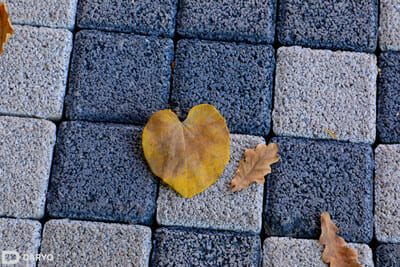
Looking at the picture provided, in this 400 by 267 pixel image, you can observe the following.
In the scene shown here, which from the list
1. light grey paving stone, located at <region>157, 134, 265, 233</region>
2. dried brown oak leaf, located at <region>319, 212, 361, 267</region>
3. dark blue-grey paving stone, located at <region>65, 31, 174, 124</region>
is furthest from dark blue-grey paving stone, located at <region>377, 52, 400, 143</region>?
dark blue-grey paving stone, located at <region>65, 31, 174, 124</region>

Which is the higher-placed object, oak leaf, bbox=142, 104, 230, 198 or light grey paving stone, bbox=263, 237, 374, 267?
oak leaf, bbox=142, 104, 230, 198

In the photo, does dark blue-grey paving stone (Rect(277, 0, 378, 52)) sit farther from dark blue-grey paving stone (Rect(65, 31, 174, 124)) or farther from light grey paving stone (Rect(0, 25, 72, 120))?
light grey paving stone (Rect(0, 25, 72, 120))

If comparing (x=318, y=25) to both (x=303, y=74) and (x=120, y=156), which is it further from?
(x=120, y=156)

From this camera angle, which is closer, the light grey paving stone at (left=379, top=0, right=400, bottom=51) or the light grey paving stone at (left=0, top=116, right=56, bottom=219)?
the light grey paving stone at (left=0, top=116, right=56, bottom=219)

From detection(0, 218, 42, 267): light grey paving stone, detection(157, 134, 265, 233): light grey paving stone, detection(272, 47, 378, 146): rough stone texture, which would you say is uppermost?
detection(272, 47, 378, 146): rough stone texture

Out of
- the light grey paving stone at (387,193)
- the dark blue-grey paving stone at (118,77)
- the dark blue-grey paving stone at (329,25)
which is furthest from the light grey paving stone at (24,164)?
the light grey paving stone at (387,193)

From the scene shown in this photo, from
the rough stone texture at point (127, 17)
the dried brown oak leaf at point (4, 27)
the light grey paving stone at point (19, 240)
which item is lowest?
the light grey paving stone at point (19, 240)

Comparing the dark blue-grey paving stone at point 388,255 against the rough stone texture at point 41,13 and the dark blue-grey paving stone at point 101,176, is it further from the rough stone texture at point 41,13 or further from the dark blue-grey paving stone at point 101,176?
the rough stone texture at point 41,13

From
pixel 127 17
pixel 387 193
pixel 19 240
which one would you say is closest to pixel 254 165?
pixel 387 193
